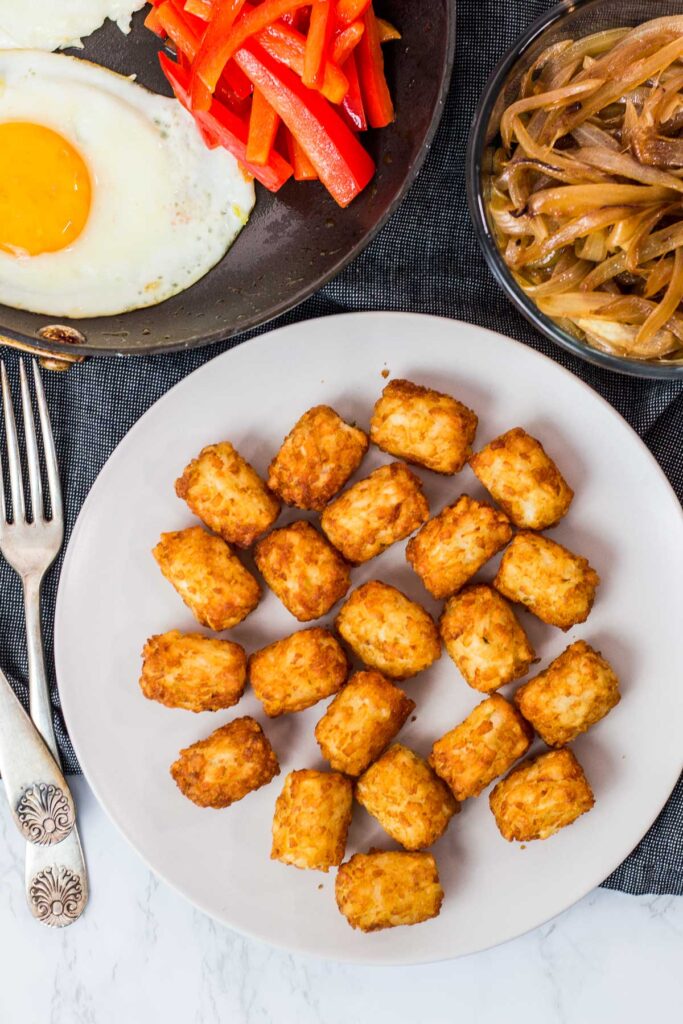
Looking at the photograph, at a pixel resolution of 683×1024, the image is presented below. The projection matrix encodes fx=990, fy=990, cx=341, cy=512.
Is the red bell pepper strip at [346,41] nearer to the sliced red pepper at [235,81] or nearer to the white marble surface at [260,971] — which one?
the sliced red pepper at [235,81]

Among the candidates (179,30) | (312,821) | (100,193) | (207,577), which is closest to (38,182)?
(100,193)

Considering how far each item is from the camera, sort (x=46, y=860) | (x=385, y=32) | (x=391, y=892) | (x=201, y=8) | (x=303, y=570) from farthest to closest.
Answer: (x=46, y=860) < (x=303, y=570) < (x=391, y=892) < (x=385, y=32) < (x=201, y=8)

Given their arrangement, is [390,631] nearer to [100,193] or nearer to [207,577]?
[207,577]

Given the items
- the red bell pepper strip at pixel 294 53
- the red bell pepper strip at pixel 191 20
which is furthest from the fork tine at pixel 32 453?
the red bell pepper strip at pixel 294 53

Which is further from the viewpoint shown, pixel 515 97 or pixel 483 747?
pixel 483 747

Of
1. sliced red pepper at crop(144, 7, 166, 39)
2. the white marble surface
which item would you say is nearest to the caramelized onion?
sliced red pepper at crop(144, 7, 166, 39)
